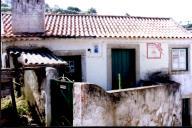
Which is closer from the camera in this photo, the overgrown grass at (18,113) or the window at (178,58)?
the overgrown grass at (18,113)

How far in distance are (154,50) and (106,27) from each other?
2433 millimetres

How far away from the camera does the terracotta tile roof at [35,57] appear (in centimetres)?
1159

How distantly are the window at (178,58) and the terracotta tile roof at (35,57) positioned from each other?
613 cm

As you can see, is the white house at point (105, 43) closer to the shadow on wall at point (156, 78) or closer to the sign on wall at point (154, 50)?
the sign on wall at point (154, 50)

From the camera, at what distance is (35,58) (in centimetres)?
1196

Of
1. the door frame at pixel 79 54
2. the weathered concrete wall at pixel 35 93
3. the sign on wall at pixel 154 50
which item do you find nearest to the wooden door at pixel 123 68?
the sign on wall at pixel 154 50

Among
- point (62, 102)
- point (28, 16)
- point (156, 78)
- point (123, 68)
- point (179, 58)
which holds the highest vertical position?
point (28, 16)

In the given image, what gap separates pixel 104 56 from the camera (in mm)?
14539

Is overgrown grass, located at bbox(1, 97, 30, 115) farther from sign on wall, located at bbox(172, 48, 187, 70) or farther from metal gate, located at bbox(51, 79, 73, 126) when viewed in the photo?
sign on wall, located at bbox(172, 48, 187, 70)

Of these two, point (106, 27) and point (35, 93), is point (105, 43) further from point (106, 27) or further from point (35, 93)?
point (35, 93)

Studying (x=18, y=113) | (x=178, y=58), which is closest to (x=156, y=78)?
(x=178, y=58)

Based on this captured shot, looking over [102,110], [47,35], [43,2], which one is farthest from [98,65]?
[102,110]

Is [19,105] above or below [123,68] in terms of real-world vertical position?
below

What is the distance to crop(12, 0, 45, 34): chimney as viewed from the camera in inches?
535
